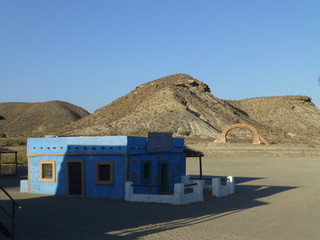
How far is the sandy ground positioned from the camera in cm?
1205

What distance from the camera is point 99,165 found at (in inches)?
764

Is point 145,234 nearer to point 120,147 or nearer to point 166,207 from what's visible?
point 166,207

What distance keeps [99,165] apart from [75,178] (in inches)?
53.4

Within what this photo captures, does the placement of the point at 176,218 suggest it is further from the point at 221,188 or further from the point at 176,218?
the point at 221,188

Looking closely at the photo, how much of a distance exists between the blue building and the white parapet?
2.45 metres

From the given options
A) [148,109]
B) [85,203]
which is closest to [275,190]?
[85,203]

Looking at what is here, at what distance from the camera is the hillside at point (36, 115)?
124 m

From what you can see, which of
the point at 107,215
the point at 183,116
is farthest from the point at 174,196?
the point at 183,116

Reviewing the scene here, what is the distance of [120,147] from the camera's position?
748 inches

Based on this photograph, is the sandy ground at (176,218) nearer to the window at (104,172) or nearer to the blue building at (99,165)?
the blue building at (99,165)

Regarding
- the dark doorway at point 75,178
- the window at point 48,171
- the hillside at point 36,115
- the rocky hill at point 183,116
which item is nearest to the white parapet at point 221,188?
the dark doorway at point 75,178

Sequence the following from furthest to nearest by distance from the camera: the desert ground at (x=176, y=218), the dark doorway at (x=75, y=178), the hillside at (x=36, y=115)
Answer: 1. the hillside at (x=36, y=115)
2. the dark doorway at (x=75, y=178)
3. the desert ground at (x=176, y=218)

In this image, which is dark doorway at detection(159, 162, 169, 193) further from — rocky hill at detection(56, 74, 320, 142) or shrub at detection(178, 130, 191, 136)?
shrub at detection(178, 130, 191, 136)

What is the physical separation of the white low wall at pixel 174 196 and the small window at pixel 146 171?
5.15 feet
